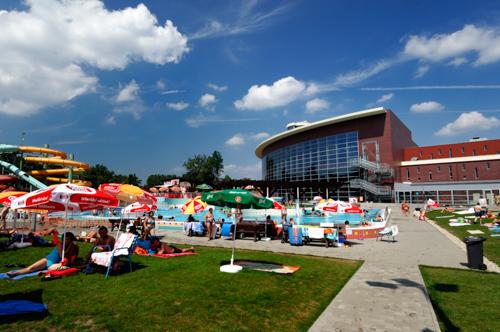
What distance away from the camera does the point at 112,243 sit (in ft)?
28.2

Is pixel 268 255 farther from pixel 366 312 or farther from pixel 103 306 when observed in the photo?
pixel 103 306

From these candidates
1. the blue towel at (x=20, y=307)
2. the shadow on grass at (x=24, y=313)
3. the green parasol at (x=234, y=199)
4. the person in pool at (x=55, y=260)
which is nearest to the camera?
the shadow on grass at (x=24, y=313)

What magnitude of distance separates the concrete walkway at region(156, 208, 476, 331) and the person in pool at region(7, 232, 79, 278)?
6.41m

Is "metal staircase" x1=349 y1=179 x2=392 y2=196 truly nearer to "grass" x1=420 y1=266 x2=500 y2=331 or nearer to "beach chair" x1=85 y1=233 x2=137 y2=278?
"grass" x1=420 y1=266 x2=500 y2=331

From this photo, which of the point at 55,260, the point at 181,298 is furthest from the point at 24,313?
the point at 55,260

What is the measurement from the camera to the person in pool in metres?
7.09

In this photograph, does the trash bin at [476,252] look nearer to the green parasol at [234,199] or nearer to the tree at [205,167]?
the green parasol at [234,199]

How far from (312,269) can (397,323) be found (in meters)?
3.76

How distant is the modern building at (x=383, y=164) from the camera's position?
1970 inches

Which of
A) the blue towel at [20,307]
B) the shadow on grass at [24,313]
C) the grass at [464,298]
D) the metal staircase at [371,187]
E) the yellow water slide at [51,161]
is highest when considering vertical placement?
the yellow water slide at [51,161]

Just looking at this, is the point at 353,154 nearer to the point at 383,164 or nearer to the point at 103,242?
the point at 383,164

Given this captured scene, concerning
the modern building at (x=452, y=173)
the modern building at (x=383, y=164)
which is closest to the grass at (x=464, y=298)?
the modern building at (x=383, y=164)

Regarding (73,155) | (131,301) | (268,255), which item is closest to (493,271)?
(268,255)

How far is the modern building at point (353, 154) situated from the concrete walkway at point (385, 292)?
122ft
